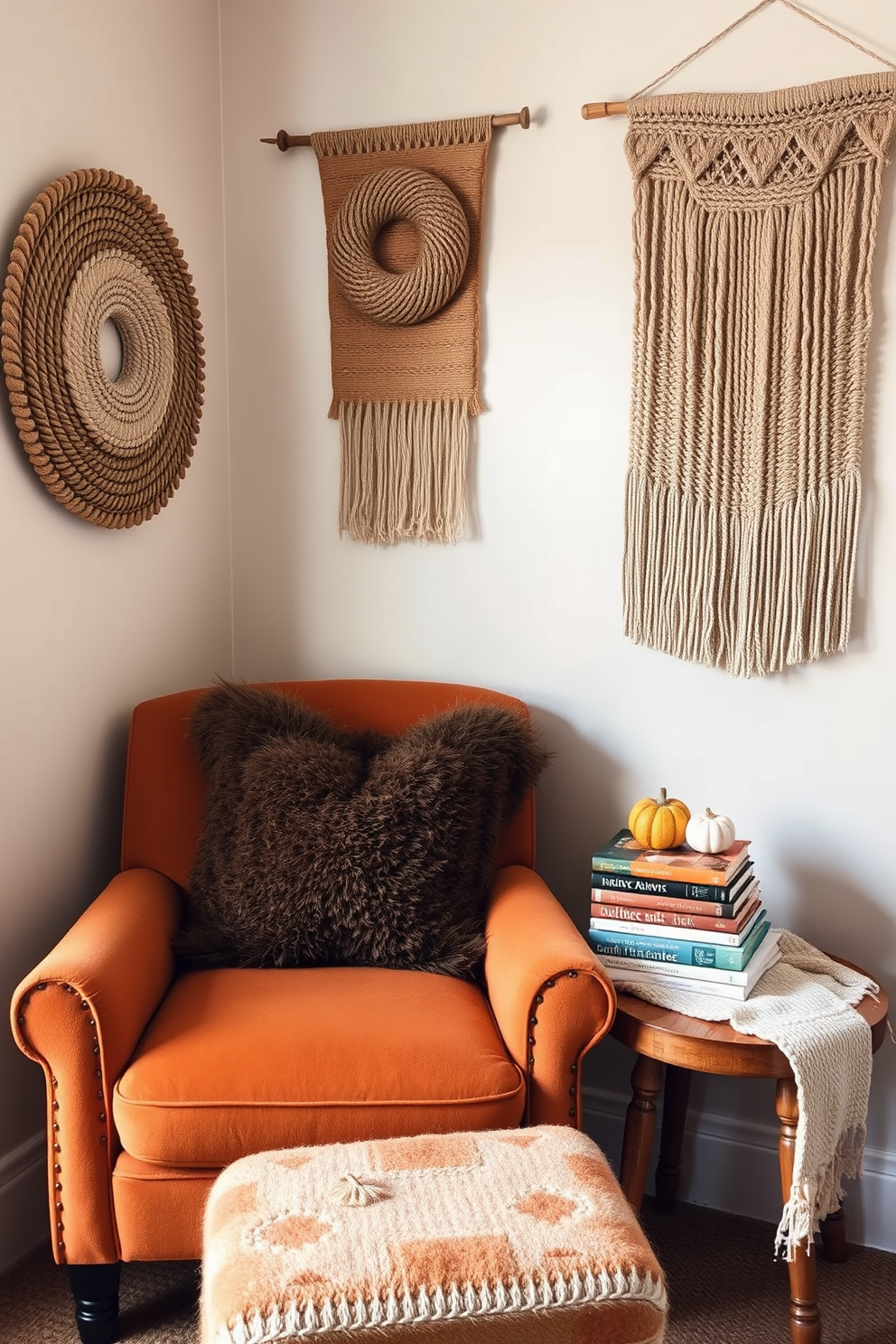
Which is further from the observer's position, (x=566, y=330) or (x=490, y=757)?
(x=566, y=330)

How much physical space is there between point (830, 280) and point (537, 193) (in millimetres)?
587

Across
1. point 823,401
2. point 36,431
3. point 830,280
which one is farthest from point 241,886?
point 830,280

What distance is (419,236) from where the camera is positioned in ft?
7.27

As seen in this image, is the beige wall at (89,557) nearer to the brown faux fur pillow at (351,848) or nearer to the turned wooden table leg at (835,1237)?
the brown faux fur pillow at (351,848)

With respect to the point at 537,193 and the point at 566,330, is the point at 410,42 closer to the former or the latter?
the point at 537,193

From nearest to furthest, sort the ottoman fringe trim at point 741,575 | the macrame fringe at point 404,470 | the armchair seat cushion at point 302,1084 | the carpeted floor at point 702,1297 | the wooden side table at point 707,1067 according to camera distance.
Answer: the armchair seat cushion at point 302,1084
the wooden side table at point 707,1067
the carpeted floor at point 702,1297
the ottoman fringe trim at point 741,575
the macrame fringe at point 404,470

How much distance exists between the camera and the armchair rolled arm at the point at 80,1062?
154 cm

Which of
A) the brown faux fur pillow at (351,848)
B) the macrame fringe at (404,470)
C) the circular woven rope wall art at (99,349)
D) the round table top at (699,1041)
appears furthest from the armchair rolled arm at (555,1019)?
the circular woven rope wall art at (99,349)

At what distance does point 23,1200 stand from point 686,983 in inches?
46.2

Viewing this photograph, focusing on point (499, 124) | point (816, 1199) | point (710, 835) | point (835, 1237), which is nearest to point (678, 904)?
point (710, 835)

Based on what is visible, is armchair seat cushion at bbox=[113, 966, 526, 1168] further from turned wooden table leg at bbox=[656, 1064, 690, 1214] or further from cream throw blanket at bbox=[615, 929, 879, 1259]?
turned wooden table leg at bbox=[656, 1064, 690, 1214]

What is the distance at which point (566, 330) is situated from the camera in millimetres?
2174

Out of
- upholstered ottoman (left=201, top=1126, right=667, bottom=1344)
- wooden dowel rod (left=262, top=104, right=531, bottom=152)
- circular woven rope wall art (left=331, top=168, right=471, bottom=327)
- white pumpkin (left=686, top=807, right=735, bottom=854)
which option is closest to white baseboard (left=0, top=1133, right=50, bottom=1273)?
upholstered ottoman (left=201, top=1126, right=667, bottom=1344)

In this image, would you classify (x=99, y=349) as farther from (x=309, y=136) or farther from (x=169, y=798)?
(x=169, y=798)
